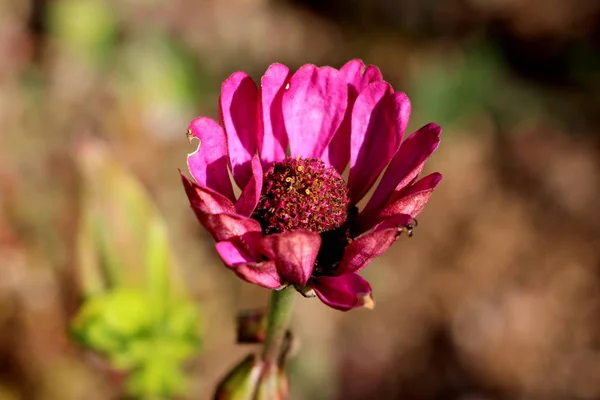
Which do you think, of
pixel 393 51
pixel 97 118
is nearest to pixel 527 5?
pixel 393 51

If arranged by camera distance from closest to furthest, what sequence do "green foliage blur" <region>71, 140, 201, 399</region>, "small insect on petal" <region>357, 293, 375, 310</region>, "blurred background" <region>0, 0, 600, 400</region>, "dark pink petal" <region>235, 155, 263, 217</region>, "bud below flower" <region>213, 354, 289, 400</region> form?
1. "small insect on petal" <region>357, 293, 375, 310</region>
2. "dark pink petal" <region>235, 155, 263, 217</region>
3. "bud below flower" <region>213, 354, 289, 400</region>
4. "green foliage blur" <region>71, 140, 201, 399</region>
5. "blurred background" <region>0, 0, 600, 400</region>

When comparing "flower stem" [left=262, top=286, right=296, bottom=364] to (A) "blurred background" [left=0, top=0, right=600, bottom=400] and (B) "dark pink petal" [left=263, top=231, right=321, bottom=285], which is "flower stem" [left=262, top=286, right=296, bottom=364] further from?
(A) "blurred background" [left=0, top=0, right=600, bottom=400]

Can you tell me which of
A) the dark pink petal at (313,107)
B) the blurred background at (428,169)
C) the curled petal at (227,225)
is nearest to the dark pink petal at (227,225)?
the curled petal at (227,225)

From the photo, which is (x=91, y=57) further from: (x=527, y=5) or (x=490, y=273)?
(x=527, y=5)

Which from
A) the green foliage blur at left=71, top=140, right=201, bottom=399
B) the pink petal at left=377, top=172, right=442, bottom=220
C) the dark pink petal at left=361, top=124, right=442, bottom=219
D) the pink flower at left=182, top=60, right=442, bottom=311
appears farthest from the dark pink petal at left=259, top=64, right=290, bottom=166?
the green foliage blur at left=71, top=140, right=201, bottom=399

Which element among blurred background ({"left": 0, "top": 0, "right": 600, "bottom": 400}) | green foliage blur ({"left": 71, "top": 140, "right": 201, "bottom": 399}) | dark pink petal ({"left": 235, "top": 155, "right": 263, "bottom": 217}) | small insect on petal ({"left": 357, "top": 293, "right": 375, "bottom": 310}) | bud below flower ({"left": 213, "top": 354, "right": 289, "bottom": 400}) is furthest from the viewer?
blurred background ({"left": 0, "top": 0, "right": 600, "bottom": 400})

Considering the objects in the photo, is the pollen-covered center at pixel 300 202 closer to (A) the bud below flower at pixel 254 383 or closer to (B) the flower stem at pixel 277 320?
(B) the flower stem at pixel 277 320

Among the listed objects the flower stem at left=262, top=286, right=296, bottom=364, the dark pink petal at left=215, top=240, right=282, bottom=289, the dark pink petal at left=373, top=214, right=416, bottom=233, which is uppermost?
the dark pink petal at left=373, top=214, right=416, bottom=233
